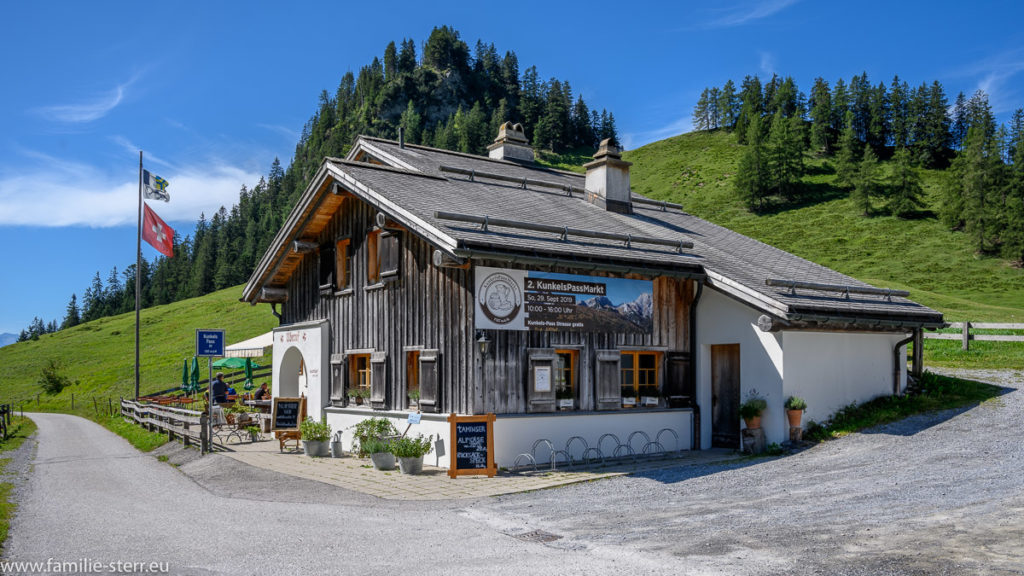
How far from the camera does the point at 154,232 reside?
93.2 ft

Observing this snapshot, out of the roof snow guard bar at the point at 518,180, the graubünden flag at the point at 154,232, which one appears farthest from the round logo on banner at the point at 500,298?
the graubünden flag at the point at 154,232

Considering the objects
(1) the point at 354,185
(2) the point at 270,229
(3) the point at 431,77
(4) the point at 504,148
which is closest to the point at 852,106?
(3) the point at 431,77

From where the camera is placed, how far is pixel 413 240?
14.8 meters

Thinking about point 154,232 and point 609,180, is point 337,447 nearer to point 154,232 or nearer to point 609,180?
point 609,180

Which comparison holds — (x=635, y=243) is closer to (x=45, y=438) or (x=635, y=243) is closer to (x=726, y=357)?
(x=726, y=357)

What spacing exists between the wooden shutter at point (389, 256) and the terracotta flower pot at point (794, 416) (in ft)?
26.4

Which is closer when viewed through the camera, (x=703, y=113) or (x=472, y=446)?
(x=472, y=446)

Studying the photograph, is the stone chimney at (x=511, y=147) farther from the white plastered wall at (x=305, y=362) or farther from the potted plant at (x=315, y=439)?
the potted plant at (x=315, y=439)

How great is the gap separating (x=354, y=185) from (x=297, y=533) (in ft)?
28.2

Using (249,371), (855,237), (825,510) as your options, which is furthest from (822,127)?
(825,510)

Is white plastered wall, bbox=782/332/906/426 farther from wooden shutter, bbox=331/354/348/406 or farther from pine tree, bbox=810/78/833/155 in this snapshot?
pine tree, bbox=810/78/833/155

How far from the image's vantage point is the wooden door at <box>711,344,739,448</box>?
15.4 metres

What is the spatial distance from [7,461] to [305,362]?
667cm

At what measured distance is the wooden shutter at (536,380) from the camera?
1349 cm
